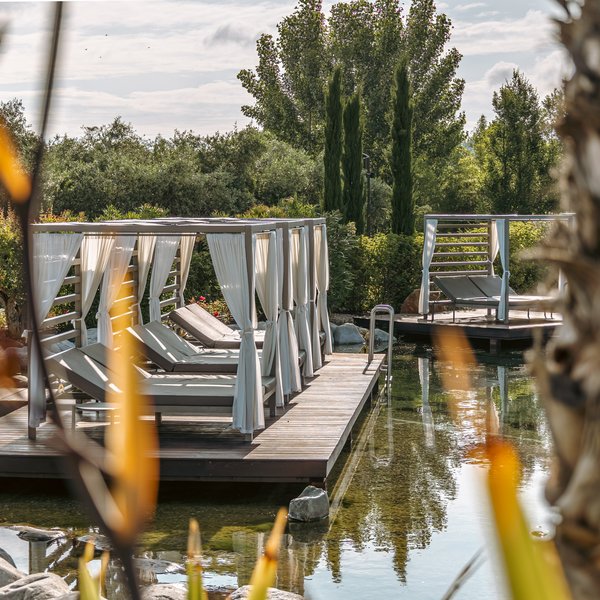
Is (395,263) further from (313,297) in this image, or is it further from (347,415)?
(347,415)

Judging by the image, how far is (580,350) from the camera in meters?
0.56

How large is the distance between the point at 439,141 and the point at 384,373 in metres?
28.1

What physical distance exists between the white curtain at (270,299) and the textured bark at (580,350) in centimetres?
886

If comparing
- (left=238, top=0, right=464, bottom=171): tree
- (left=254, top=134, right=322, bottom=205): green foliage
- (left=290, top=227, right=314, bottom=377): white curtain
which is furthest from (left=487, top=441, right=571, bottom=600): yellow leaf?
(left=238, top=0, right=464, bottom=171): tree

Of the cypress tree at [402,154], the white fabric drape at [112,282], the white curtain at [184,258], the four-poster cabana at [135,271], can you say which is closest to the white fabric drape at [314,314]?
the four-poster cabana at [135,271]

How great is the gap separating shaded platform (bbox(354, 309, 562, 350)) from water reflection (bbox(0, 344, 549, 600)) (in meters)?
5.82

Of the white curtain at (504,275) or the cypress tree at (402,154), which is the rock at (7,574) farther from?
the cypress tree at (402,154)

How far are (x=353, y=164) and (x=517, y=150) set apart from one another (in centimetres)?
926

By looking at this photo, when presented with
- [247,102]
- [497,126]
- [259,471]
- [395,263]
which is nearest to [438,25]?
[247,102]

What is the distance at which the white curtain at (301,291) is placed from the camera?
11.2 m

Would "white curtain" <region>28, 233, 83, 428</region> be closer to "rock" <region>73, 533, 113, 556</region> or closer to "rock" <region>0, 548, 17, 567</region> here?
"rock" <region>73, 533, 113, 556</region>

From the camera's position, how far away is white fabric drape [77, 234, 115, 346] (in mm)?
9430

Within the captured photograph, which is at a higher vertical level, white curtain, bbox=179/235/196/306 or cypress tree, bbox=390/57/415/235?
cypress tree, bbox=390/57/415/235

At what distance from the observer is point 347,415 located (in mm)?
9430
